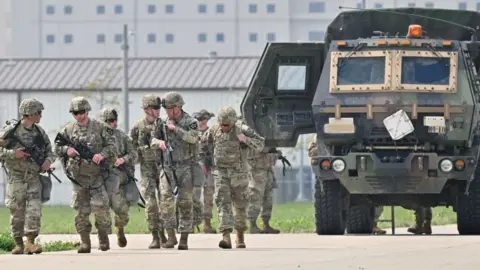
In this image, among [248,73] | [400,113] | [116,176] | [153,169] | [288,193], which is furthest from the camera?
[248,73]

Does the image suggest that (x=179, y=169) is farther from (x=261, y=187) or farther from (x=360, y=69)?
(x=261, y=187)

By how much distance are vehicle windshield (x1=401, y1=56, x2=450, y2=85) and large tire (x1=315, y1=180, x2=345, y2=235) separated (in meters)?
1.85

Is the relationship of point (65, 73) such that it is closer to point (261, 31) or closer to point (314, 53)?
point (314, 53)

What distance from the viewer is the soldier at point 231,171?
2181 centimetres

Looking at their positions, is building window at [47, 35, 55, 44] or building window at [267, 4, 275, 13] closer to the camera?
building window at [267, 4, 275, 13]

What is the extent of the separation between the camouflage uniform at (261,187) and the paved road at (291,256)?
16.1ft

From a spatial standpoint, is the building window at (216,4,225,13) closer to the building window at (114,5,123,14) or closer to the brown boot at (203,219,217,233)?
the building window at (114,5,123,14)

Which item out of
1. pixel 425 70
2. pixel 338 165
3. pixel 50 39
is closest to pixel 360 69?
pixel 425 70

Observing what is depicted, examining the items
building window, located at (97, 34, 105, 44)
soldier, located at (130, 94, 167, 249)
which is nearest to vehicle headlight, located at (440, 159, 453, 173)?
soldier, located at (130, 94, 167, 249)

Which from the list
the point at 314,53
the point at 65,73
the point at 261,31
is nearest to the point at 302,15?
the point at 261,31

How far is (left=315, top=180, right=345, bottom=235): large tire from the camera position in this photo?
25.4 meters

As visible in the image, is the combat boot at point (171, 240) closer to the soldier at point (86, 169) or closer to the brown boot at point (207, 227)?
the soldier at point (86, 169)

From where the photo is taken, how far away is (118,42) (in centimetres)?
14212

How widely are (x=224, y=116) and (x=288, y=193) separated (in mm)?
42047
